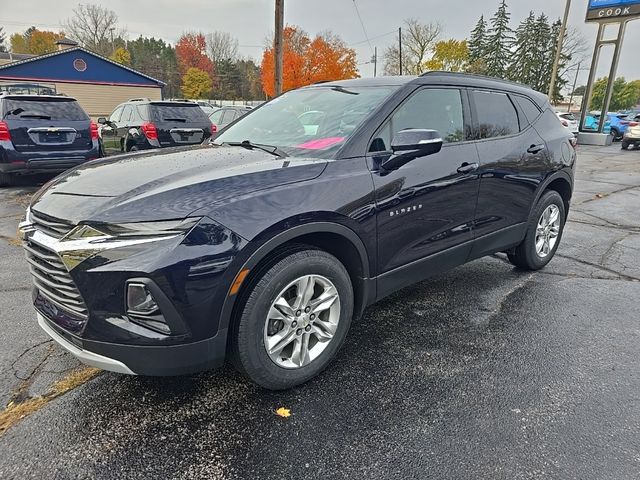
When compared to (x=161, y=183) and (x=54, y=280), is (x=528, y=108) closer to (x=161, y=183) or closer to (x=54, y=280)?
(x=161, y=183)

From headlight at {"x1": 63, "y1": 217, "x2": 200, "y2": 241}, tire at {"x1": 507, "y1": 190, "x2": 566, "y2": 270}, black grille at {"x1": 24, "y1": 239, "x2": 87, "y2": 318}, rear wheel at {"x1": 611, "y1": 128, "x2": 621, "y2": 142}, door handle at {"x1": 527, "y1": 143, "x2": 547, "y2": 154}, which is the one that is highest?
door handle at {"x1": 527, "y1": 143, "x2": 547, "y2": 154}

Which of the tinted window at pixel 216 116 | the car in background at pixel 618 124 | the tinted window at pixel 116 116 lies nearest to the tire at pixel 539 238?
the tinted window at pixel 116 116

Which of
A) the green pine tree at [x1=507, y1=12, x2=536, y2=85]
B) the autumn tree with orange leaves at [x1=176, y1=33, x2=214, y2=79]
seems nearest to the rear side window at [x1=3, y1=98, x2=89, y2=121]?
the green pine tree at [x1=507, y1=12, x2=536, y2=85]

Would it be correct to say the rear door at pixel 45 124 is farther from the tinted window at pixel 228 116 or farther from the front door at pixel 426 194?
the front door at pixel 426 194

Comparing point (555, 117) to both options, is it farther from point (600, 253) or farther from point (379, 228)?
point (379, 228)

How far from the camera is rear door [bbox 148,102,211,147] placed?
9492 millimetres

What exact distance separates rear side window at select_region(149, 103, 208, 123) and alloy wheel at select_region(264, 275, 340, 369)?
8342 millimetres

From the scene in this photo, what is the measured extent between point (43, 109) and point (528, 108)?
819cm

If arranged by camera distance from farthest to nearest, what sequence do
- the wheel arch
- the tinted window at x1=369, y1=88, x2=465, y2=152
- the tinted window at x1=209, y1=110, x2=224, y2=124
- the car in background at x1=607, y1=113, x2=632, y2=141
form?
the car in background at x1=607, y1=113, x2=632, y2=141, the tinted window at x1=209, y1=110, x2=224, y2=124, the wheel arch, the tinted window at x1=369, y1=88, x2=465, y2=152

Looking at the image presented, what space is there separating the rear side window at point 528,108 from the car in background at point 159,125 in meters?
6.60

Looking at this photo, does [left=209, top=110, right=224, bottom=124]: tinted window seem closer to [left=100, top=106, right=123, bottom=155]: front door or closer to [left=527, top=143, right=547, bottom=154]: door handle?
[left=100, top=106, right=123, bottom=155]: front door

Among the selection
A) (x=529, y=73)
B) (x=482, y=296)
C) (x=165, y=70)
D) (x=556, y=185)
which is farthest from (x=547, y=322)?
(x=165, y=70)

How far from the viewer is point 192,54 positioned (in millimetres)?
72875

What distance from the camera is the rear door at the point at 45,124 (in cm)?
768
